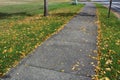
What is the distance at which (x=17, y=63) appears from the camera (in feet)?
23.1

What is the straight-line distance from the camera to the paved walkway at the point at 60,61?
245 inches

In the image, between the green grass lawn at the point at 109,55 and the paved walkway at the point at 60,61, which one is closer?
the paved walkway at the point at 60,61

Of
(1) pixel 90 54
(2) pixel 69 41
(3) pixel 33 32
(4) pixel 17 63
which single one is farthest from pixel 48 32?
(4) pixel 17 63

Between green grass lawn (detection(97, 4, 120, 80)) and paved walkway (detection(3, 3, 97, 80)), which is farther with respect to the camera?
green grass lawn (detection(97, 4, 120, 80))

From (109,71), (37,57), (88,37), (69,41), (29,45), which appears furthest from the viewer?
(88,37)

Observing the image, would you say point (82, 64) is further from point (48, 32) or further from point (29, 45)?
point (48, 32)

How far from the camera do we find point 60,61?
23.9 feet

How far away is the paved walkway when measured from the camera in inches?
245

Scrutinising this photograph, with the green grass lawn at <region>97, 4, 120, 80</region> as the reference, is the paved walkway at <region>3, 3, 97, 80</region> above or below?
above

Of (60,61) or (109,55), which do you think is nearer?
(60,61)

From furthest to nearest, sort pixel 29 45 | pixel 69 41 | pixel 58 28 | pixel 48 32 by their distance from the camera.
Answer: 1. pixel 58 28
2. pixel 48 32
3. pixel 69 41
4. pixel 29 45

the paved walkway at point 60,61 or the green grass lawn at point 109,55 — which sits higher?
the paved walkway at point 60,61

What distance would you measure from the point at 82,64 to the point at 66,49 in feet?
5.35

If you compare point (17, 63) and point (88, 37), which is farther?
point (88, 37)
